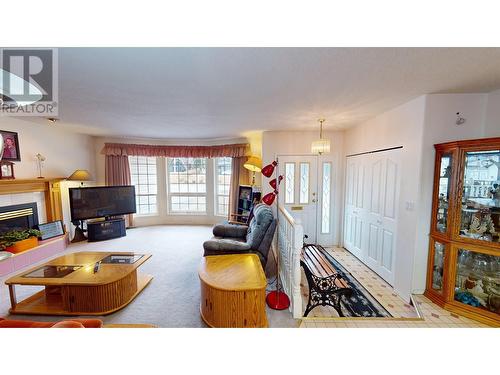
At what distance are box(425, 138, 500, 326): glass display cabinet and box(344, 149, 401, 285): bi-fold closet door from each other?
1.63 ft

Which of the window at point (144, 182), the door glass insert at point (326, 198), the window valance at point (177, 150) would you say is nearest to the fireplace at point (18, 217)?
the window valance at point (177, 150)

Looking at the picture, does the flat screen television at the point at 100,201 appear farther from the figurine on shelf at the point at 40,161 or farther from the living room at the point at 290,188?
the figurine on shelf at the point at 40,161

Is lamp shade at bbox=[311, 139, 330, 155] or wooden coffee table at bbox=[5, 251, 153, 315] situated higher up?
lamp shade at bbox=[311, 139, 330, 155]

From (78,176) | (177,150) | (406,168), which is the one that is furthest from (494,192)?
(78,176)

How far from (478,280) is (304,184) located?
245cm

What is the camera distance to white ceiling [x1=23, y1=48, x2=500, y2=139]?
135 centimetres

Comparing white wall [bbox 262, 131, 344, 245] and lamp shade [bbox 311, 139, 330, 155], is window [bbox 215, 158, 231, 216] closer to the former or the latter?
white wall [bbox 262, 131, 344, 245]

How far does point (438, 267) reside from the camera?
6.98 feet

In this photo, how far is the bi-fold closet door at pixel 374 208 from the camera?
254 centimetres

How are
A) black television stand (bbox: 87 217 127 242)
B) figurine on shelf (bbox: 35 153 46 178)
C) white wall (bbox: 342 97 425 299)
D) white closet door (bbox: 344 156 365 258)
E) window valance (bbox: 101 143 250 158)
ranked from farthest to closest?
1. window valance (bbox: 101 143 250 158)
2. black television stand (bbox: 87 217 127 242)
3. figurine on shelf (bbox: 35 153 46 178)
4. white closet door (bbox: 344 156 365 258)
5. white wall (bbox: 342 97 425 299)

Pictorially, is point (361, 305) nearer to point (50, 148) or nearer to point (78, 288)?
point (78, 288)

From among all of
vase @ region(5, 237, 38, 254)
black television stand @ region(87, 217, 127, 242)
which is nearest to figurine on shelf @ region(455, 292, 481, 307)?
black television stand @ region(87, 217, 127, 242)
